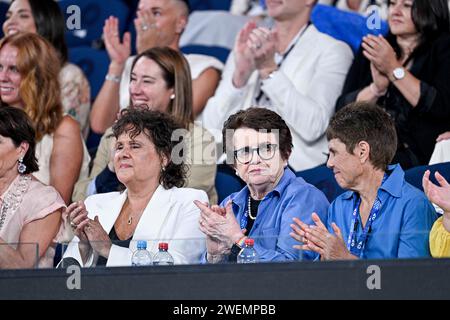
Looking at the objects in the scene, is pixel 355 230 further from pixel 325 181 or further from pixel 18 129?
pixel 18 129

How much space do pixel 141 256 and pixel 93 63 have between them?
3.04 m

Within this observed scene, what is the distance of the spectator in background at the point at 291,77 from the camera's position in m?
5.12

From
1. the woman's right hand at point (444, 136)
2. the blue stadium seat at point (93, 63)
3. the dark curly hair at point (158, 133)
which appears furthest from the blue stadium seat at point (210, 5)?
the dark curly hair at point (158, 133)

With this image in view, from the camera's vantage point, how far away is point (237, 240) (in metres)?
3.63

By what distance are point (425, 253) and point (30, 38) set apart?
2.43 metres

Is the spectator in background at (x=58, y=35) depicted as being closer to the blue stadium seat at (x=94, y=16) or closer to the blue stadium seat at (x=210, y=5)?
the blue stadium seat at (x=94, y=16)

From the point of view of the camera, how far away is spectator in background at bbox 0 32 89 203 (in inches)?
200

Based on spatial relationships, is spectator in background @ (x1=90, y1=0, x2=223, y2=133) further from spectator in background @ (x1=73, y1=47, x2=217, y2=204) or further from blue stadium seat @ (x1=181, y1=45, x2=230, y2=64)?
spectator in background @ (x1=73, y1=47, x2=217, y2=204)

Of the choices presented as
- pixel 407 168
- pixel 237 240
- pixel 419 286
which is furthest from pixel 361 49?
pixel 419 286

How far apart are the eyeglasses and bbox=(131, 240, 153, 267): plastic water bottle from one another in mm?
596

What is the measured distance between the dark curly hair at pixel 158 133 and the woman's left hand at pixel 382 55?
1015mm

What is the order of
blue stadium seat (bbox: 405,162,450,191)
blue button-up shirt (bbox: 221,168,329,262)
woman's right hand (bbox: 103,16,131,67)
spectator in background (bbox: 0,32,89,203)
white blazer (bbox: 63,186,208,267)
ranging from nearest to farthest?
blue button-up shirt (bbox: 221,168,329,262)
white blazer (bbox: 63,186,208,267)
blue stadium seat (bbox: 405,162,450,191)
spectator in background (bbox: 0,32,89,203)
woman's right hand (bbox: 103,16,131,67)

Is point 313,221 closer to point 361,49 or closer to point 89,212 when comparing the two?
point 89,212

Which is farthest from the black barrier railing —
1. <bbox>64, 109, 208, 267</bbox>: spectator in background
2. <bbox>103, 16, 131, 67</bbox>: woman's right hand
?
<bbox>103, 16, 131, 67</bbox>: woman's right hand
